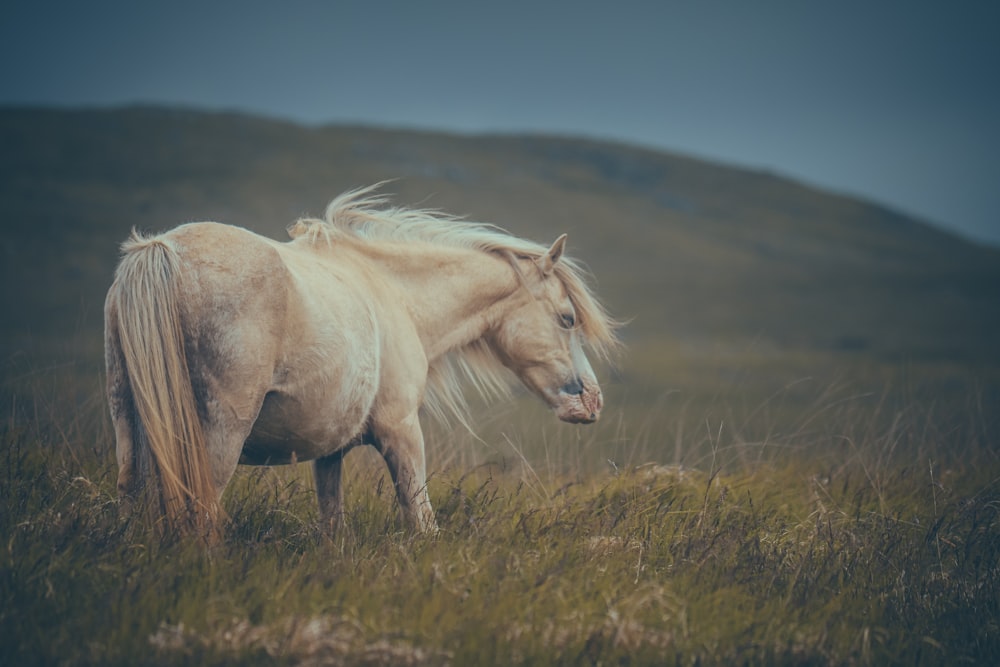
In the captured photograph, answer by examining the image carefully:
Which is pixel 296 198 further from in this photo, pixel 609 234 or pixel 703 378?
pixel 703 378

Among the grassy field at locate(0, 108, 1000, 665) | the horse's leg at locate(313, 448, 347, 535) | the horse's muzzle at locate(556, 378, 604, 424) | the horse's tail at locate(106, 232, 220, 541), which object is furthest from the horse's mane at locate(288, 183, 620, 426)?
the horse's tail at locate(106, 232, 220, 541)

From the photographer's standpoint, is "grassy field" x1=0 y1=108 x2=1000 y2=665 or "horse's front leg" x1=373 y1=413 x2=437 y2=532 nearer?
"grassy field" x1=0 y1=108 x2=1000 y2=665

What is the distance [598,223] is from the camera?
233ft

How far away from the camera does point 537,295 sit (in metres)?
6.25

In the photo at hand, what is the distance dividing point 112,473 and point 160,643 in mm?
2201

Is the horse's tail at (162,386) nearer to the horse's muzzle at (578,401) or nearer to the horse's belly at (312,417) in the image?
the horse's belly at (312,417)

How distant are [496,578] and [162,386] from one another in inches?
68.0

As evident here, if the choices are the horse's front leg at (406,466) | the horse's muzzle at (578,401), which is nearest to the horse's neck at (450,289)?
the horse's muzzle at (578,401)

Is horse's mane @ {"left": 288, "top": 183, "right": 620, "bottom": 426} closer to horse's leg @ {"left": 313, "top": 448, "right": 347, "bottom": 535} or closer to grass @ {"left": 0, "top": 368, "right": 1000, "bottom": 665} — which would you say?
grass @ {"left": 0, "top": 368, "right": 1000, "bottom": 665}

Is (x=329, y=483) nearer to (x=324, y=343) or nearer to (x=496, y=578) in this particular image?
(x=324, y=343)

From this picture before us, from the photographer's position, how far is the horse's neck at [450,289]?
5.79 meters

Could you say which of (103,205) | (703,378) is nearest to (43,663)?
(703,378)

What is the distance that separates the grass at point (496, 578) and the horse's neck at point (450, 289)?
1036mm

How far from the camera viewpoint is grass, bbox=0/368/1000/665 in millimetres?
3559
